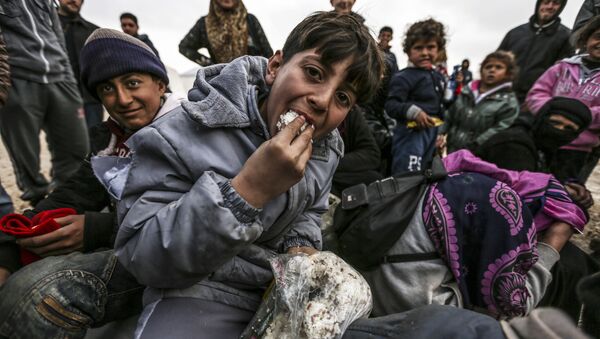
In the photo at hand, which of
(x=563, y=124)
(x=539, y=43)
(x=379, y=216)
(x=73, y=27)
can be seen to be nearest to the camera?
(x=379, y=216)

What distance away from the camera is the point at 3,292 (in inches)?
48.4

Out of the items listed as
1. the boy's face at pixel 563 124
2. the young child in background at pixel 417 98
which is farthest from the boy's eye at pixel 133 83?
the boy's face at pixel 563 124

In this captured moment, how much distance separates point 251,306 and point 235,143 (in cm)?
57

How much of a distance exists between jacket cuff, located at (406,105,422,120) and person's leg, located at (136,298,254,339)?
2774 millimetres

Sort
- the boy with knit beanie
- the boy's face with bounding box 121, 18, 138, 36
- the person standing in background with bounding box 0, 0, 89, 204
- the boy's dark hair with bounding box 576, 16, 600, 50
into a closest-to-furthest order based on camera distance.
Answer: the boy with knit beanie
the person standing in background with bounding box 0, 0, 89, 204
the boy's dark hair with bounding box 576, 16, 600, 50
the boy's face with bounding box 121, 18, 138, 36

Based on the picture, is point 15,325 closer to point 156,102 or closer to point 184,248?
point 184,248

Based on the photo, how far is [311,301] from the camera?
1.05 m

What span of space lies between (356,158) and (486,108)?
191 cm

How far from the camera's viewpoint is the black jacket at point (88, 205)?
1394mm

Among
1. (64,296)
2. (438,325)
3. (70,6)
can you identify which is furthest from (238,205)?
(70,6)

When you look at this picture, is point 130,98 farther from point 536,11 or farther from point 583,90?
point 536,11

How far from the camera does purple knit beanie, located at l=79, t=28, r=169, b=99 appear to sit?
1.58 metres

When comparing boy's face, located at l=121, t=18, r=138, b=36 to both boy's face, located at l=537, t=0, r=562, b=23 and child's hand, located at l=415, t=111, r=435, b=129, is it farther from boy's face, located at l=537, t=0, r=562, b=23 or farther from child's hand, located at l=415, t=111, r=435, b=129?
boy's face, located at l=537, t=0, r=562, b=23

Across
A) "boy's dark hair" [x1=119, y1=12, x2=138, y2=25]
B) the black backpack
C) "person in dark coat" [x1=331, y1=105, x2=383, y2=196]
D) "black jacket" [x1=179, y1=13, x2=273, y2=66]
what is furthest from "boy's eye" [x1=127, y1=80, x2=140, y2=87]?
"boy's dark hair" [x1=119, y1=12, x2=138, y2=25]
